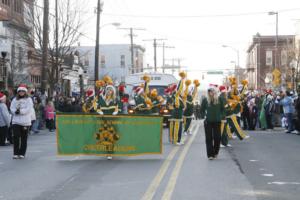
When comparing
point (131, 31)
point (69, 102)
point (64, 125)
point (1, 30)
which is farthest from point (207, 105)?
point (131, 31)

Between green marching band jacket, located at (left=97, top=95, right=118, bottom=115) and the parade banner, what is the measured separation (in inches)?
23.4

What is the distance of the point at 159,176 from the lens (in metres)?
11.4

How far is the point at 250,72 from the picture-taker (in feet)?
304

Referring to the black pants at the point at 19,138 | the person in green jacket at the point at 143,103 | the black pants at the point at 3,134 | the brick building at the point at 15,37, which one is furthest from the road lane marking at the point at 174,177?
the brick building at the point at 15,37

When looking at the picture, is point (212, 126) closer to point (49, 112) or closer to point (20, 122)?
point (20, 122)

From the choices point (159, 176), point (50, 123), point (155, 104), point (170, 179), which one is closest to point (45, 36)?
point (50, 123)

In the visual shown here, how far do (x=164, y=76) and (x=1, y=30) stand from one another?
13.4 metres

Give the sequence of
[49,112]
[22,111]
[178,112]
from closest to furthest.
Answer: [22,111] < [178,112] < [49,112]

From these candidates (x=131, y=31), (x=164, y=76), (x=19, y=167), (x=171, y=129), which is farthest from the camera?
(x=131, y=31)

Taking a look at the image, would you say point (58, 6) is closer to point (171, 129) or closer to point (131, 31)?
point (171, 129)

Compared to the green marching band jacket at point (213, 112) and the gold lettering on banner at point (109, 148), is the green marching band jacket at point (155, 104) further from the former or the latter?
the gold lettering on banner at point (109, 148)

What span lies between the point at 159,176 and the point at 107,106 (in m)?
3.76

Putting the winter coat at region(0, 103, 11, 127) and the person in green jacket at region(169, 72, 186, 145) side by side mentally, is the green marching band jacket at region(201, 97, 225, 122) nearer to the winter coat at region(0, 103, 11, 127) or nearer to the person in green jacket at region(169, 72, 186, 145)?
the person in green jacket at region(169, 72, 186, 145)

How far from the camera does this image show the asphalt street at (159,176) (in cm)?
955
